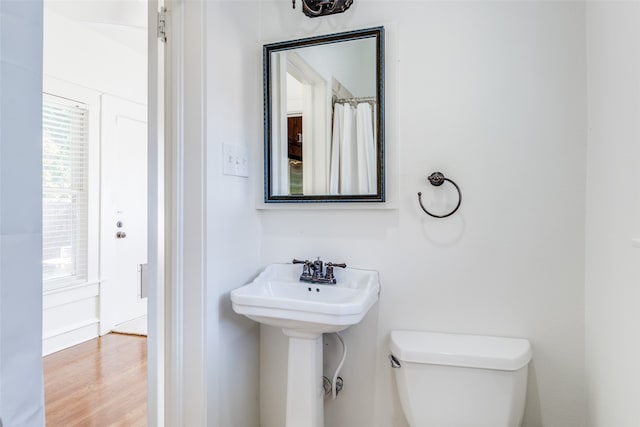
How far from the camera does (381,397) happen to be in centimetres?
160

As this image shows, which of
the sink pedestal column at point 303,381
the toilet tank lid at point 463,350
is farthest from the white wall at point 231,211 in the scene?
the toilet tank lid at point 463,350

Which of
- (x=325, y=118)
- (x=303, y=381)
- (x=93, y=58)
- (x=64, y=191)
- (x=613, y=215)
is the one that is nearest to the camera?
(x=613, y=215)

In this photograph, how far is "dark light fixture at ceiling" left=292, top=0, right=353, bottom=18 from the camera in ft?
5.29

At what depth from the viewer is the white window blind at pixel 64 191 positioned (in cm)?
270

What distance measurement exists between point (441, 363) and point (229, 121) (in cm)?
128

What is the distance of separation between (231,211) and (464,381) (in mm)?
1129

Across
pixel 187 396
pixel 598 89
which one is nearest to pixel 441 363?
pixel 187 396

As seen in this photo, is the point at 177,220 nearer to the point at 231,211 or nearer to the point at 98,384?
the point at 231,211

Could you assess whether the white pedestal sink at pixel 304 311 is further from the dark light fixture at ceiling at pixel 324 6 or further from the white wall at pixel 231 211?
the dark light fixture at ceiling at pixel 324 6

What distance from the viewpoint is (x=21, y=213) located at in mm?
519

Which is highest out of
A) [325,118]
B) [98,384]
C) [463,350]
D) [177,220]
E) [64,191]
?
[325,118]

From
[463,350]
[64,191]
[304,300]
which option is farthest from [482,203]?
[64,191]

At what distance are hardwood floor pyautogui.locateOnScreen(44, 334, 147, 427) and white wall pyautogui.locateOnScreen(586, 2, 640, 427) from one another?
2.08m

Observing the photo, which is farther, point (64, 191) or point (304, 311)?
point (64, 191)
